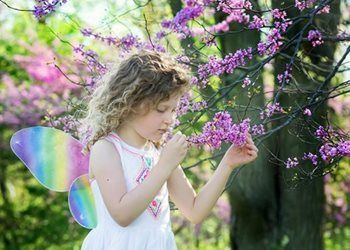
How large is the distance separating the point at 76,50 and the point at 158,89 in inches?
52.3

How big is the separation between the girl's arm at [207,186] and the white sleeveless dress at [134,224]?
0.09m

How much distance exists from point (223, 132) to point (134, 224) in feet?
1.54

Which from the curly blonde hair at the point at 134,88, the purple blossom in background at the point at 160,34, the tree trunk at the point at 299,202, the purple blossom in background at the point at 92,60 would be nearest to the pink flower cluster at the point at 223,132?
the curly blonde hair at the point at 134,88

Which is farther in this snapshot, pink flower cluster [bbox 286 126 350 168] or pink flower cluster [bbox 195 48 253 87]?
pink flower cluster [bbox 195 48 253 87]

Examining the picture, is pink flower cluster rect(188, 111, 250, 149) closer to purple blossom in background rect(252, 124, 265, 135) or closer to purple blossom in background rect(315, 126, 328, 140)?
purple blossom in background rect(252, 124, 265, 135)

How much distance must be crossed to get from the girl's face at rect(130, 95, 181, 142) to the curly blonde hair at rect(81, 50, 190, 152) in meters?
0.02

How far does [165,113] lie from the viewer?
2.66 m

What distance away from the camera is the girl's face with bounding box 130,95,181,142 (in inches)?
105

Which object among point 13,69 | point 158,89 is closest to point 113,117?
point 158,89

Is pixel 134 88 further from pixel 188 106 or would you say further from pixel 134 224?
pixel 188 106

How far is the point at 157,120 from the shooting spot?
266cm

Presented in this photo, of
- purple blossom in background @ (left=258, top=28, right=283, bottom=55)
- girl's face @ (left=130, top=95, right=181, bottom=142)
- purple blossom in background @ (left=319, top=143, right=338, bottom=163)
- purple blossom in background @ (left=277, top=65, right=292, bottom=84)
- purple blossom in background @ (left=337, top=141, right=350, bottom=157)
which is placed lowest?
purple blossom in background @ (left=319, top=143, right=338, bottom=163)

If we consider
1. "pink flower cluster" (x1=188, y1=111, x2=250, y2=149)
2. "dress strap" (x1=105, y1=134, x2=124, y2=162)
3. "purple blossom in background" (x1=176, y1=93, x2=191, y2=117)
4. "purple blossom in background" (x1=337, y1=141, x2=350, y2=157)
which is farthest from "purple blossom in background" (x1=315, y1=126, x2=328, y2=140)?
"dress strap" (x1=105, y1=134, x2=124, y2=162)

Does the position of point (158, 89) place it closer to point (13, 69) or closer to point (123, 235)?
point (123, 235)
